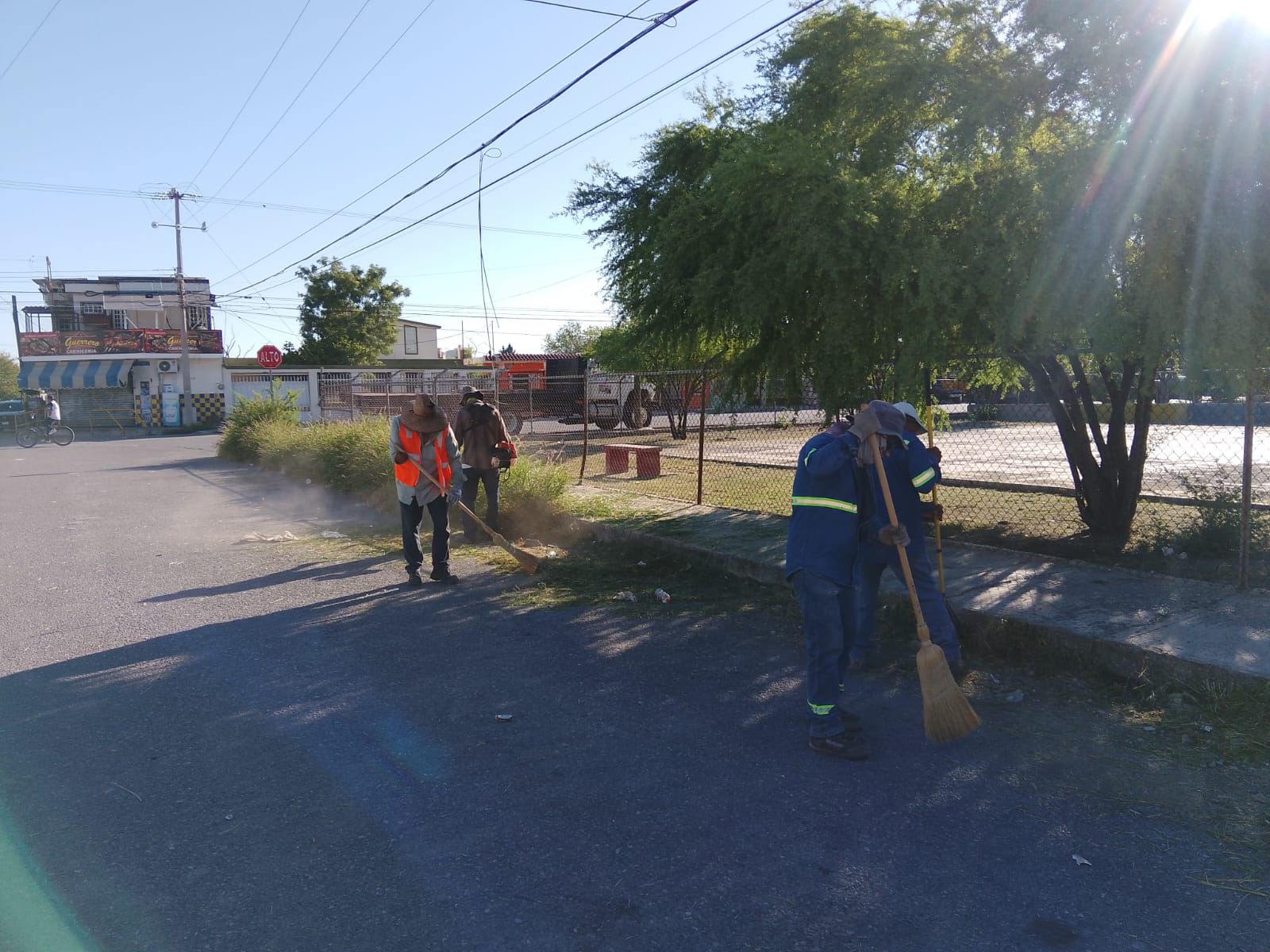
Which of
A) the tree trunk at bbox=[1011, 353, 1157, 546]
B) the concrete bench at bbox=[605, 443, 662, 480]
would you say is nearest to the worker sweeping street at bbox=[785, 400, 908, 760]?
the tree trunk at bbox=[1011, 353, 1157, 546]

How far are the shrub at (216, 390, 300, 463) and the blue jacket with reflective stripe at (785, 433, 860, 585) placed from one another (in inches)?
761

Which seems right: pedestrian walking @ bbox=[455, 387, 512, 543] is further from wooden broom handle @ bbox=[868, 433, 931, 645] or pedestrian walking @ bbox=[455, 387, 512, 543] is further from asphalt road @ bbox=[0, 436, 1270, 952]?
wooden broom handle @ bbox=[868, 433, 931, 645]

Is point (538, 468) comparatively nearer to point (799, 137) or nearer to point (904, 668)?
point (799, 137)

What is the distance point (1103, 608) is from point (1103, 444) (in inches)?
107

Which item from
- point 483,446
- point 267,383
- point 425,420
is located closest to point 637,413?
point 483,446

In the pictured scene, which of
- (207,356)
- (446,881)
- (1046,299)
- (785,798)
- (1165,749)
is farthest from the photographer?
(207,356)

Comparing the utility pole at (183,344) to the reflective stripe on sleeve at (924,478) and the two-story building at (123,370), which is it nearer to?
the two-story building at (123,370)

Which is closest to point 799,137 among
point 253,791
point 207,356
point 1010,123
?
point 1010,123

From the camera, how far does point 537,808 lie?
4.01m

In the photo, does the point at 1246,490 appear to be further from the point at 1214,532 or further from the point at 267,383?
the point at 267,383

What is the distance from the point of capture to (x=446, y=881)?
11.2ft

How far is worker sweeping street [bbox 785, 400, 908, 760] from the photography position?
454cm

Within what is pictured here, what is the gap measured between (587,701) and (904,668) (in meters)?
2.03

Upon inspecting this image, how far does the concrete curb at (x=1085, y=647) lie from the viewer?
514 cm
